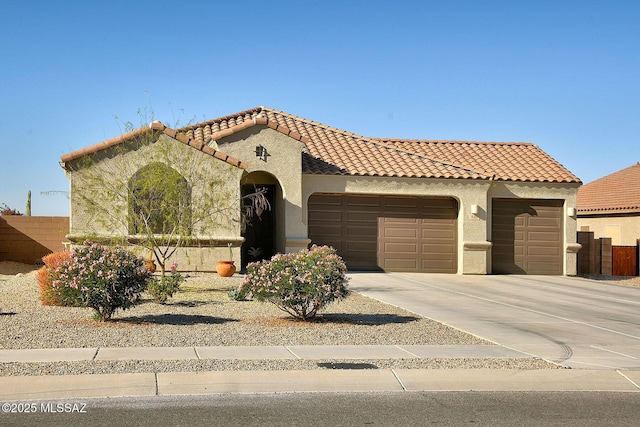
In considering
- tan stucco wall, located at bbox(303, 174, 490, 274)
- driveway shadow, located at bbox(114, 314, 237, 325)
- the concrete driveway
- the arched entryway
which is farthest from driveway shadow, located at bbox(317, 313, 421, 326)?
tan stucco wall, located at bbox(303, 174, 490, 274)

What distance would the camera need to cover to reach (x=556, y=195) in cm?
2825

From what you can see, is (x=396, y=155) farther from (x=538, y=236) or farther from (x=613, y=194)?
(x=613, y=194)

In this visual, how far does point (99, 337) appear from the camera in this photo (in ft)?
39.5

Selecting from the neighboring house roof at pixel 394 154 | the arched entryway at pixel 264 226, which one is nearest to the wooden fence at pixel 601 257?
the neighboring house roof at pixel 394 154

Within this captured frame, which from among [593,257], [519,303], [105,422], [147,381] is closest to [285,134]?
[519,303]

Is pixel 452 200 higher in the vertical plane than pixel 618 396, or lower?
higher

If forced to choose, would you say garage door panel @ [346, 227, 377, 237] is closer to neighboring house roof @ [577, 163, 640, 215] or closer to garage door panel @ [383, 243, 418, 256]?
garage door panel @ [383, 243, 418, 256]

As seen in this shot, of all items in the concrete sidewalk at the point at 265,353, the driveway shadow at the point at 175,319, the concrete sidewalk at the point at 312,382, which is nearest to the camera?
the concrete sidewalk at the point at 312,382

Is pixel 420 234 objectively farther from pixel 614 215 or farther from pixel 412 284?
pixel 614 215

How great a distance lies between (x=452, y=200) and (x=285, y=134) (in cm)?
657

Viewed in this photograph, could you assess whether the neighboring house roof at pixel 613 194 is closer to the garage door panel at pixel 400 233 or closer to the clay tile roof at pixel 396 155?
the clay tile roof at pixel 396 155

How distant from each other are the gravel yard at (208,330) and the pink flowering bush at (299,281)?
0.48 m

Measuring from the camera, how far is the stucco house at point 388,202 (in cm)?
2523

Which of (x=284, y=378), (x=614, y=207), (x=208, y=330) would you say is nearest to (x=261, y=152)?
(x=208, y=330)
